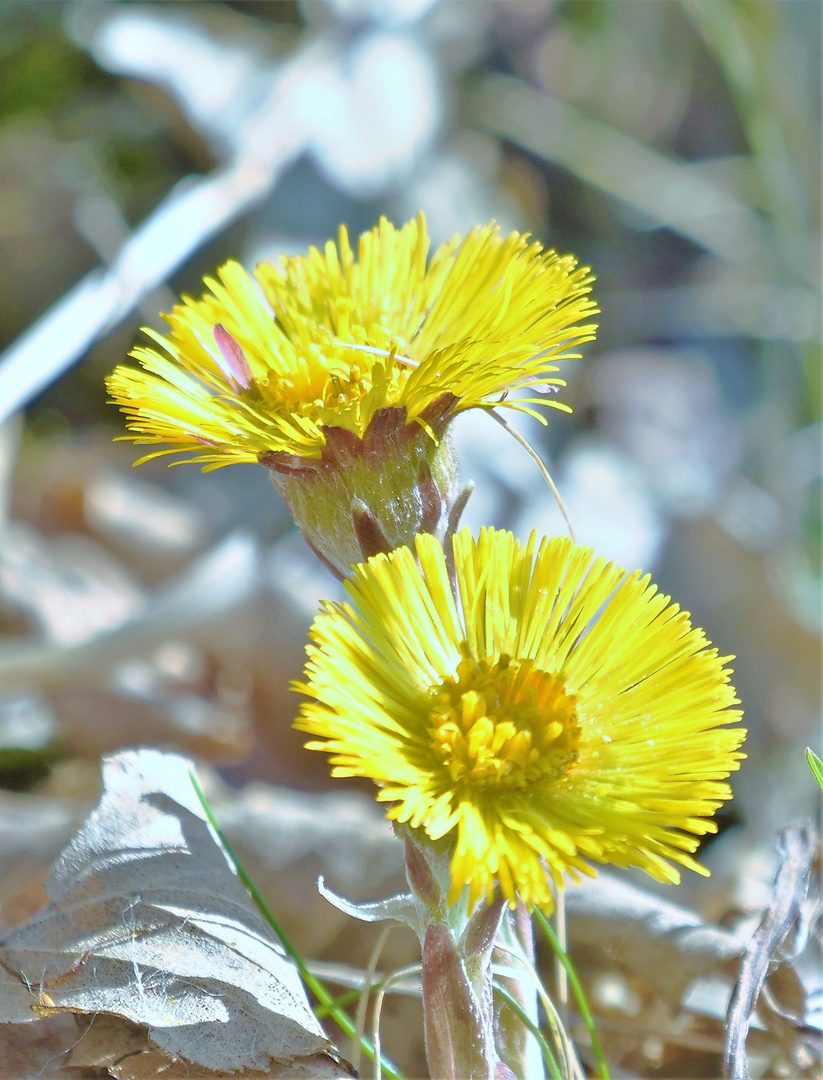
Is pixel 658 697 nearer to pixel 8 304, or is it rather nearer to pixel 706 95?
pixel 8 304

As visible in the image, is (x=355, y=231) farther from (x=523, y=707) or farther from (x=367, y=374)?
(x=523, y=707)

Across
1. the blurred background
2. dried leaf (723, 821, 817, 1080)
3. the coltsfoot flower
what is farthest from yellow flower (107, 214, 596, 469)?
the blurred background

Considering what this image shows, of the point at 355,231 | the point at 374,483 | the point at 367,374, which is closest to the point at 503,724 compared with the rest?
the point at 374,483

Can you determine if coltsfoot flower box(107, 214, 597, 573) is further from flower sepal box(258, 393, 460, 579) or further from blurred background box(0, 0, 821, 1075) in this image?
blurred background box(0, 0, 821, 1075)

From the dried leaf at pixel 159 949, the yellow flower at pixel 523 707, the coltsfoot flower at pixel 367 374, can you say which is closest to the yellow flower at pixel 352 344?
the coltsfoot flower at pixel 367 374

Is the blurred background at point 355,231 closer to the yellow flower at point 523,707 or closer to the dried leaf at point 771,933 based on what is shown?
the dried leaf at point 771,933

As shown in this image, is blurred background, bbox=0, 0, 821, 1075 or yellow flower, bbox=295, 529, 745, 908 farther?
blurred background, bbox=0, 0, 821, 1075
